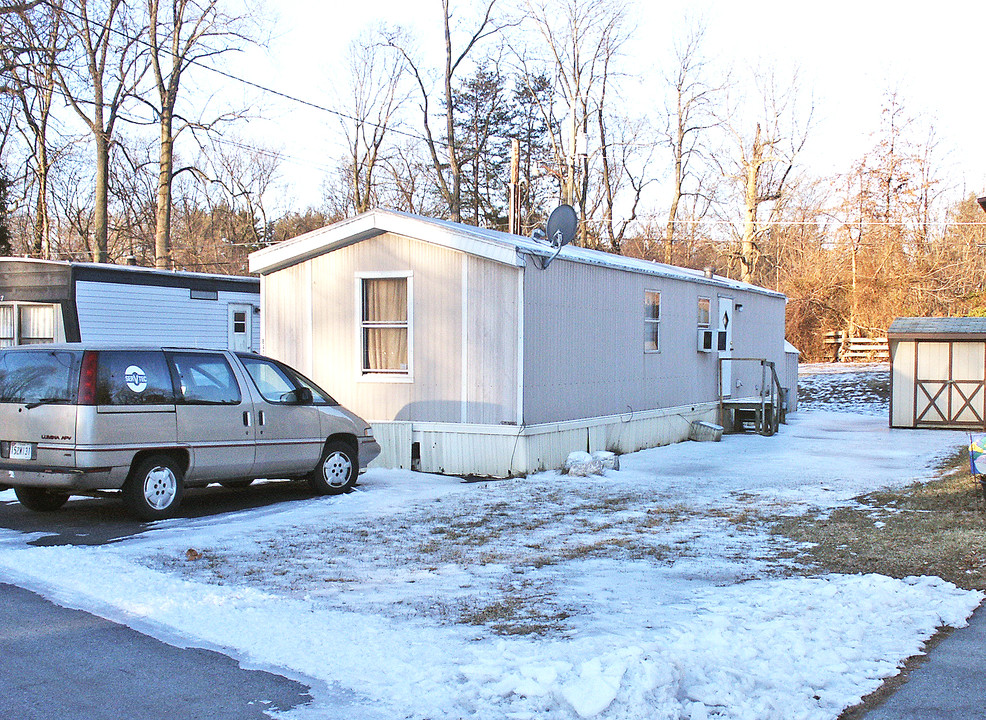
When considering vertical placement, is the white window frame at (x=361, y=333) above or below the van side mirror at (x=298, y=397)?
above

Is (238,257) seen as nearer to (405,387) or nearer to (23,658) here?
(405,387)

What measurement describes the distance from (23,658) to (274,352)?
357 inches

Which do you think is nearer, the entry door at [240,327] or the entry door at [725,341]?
the entry door at [725,341]

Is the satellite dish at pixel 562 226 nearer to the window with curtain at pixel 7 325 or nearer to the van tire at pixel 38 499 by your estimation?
the van tire at pixel 38 499

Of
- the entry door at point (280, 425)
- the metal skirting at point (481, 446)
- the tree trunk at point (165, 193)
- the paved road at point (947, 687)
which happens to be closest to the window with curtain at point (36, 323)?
the tree trunk at point (165, 193)

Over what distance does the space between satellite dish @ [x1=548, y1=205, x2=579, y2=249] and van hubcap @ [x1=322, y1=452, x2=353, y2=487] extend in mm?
4002

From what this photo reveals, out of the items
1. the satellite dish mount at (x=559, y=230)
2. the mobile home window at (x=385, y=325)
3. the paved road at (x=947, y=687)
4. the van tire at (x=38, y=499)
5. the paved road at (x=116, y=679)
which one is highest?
the satellite dish mount at (x=559, y=230)

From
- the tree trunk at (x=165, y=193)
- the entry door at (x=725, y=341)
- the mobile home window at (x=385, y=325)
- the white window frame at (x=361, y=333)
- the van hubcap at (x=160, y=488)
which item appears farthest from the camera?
the tree trunk at (x=165, y=193)

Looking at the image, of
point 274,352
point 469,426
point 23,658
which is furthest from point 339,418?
point 23,658

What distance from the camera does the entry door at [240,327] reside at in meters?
22.5

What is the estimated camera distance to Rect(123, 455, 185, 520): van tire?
8641 millimetres

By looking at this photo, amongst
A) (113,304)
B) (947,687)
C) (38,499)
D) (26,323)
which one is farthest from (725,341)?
(947,687)

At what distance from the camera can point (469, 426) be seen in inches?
485

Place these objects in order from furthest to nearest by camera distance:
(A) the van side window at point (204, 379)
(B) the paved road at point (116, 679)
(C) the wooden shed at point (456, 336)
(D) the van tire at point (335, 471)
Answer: (C) the wooden shed at point (456, 336) → (D) the van tire at point (335, 471) → (A) the van side window at point (204, 379) → (B) the paved road at point (116, 679)
